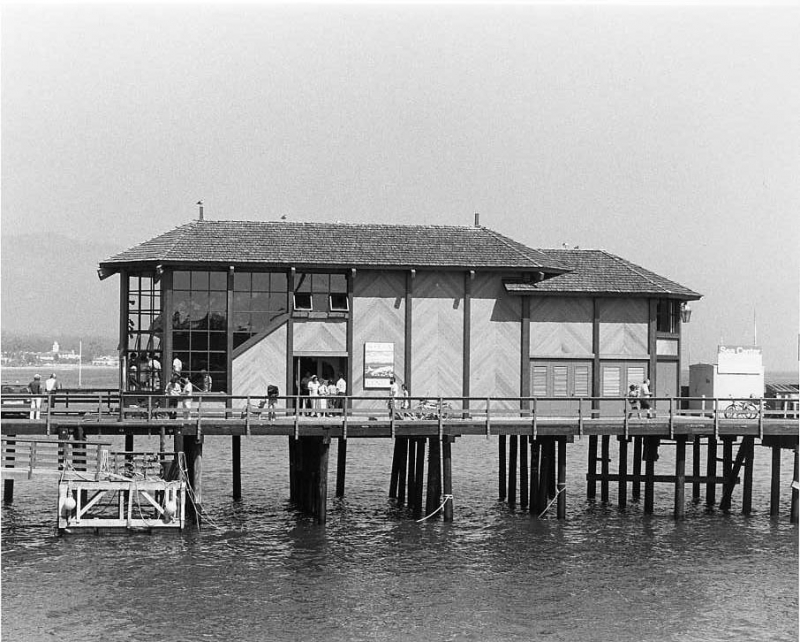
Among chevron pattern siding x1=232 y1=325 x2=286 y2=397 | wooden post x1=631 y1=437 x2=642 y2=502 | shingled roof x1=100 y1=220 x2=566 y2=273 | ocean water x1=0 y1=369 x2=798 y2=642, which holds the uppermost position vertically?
shingled roof x1=100 y1=220 x2=566 y2=273

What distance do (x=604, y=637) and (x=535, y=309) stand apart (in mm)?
14400

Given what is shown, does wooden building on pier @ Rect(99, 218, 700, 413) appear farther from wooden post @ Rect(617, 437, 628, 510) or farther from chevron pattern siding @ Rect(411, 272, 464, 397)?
wooden post @ Rect(617, 437, 628, 510)

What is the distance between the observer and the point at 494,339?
36.2 m

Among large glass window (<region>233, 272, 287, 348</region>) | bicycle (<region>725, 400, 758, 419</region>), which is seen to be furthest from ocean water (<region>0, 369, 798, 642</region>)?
large glass window (<region>233, 272, 287, 348</region>)

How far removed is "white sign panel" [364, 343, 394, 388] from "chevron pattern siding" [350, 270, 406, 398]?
135mm

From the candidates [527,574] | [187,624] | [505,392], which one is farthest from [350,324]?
[187,624]

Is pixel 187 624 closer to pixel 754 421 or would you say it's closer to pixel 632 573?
pixel 632 573

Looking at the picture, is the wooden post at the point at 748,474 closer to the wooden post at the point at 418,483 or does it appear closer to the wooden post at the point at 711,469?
the wooden post at the point at 711,469

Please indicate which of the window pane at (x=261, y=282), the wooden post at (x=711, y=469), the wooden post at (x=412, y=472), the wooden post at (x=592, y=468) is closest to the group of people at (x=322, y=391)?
the window pane at (x=261, y=282)

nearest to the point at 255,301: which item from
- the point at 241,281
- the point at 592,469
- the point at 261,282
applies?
the point at 261,282

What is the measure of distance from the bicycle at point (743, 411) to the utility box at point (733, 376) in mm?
1913

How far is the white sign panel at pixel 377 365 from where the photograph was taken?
116ft

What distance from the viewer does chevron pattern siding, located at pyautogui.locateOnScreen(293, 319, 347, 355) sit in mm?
35062

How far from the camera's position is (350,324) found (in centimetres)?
3522
